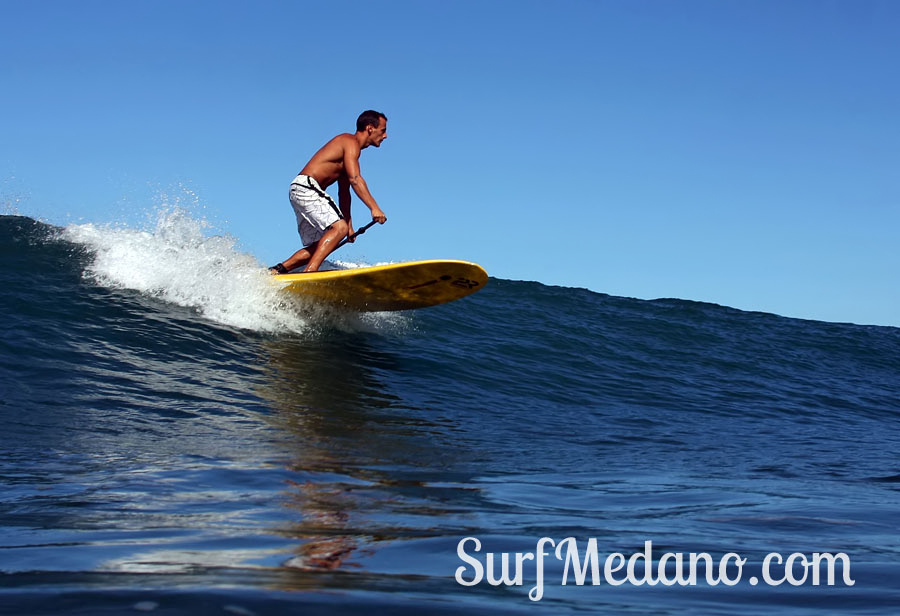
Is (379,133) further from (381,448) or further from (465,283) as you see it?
(381,448)

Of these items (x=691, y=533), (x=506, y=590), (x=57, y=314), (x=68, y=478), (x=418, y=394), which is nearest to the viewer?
(x=506, y=590)

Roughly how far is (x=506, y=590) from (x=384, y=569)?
1.05 ft

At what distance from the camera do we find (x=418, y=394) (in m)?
6.92

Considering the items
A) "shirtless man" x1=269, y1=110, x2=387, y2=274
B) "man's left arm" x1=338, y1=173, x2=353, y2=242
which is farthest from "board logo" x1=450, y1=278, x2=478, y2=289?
"man's left arm" x1=338, y1=173, x2=353, y2=242

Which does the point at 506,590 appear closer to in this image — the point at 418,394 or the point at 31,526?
the point at 31,526

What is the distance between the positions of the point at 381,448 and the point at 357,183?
357cm

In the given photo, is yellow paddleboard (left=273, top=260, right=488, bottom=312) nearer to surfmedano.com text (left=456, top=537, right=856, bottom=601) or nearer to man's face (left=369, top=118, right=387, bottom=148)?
man's face (left=369, top=118, right=387, bottom=148)

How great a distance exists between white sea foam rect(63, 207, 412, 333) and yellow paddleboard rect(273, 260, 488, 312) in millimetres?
305

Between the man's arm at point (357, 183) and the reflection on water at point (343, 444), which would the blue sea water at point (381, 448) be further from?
the man's arm at point (357, 183)

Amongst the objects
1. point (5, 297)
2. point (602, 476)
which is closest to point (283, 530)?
point (602, 476)

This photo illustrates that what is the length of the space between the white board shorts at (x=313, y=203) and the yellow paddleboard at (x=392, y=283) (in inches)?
20.5

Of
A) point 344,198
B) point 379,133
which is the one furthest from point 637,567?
point 344,198

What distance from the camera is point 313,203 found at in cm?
773

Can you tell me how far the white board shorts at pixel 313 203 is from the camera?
25.3 feet
